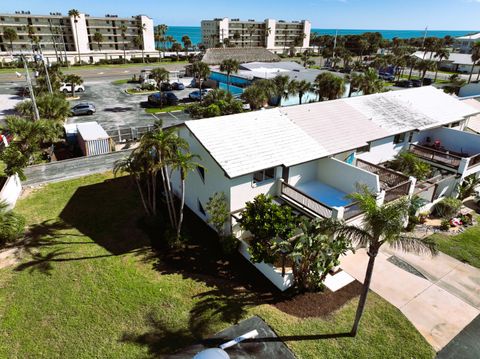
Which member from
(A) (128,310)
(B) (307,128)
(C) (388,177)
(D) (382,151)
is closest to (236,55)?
(D) (382,151)

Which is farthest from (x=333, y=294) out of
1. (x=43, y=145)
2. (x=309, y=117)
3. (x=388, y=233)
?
(x=43, y=145)

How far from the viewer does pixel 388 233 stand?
10195 millimetres

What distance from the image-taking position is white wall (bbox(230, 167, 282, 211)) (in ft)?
55.2

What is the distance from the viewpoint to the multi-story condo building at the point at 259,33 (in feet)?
458

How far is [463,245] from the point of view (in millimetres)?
19016

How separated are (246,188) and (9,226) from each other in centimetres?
1280

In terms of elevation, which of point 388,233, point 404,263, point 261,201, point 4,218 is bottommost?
point 404,263

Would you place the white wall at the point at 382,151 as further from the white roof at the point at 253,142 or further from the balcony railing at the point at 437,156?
the white roof at the point at 253,142

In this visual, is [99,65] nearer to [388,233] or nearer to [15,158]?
[15,158]

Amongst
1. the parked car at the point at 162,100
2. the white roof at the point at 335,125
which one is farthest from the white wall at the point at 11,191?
the parked car at the point at 162,100

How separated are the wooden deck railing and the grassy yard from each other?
4.54 m

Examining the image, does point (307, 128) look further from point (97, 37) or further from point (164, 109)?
point (97, 37)

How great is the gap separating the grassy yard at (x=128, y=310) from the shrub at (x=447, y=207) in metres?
10.8

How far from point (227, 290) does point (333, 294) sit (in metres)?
5.04
